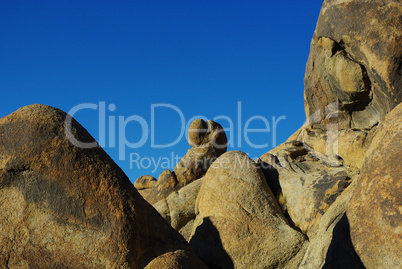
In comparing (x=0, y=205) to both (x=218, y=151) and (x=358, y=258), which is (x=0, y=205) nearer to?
(x=358, y=258)

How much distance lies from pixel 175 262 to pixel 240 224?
302 centimetres

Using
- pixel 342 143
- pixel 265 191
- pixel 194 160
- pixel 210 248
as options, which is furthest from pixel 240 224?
pixel 194 160

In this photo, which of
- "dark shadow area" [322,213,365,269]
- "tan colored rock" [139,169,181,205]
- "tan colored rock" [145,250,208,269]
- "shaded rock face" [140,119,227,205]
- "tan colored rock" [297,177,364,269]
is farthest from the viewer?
"shaded rock face" [140,119,227,205]

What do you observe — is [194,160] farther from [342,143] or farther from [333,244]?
[333,244]

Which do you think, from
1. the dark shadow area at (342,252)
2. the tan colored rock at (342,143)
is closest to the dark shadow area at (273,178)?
the tan colored rock at (342,143)

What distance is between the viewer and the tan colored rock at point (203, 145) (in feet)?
47.1

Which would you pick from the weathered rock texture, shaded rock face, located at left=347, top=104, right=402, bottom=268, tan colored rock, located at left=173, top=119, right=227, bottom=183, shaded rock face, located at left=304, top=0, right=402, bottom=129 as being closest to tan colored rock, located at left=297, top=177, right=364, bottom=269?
shaded rock face, located at left=347, top=104, right=402, bottom=268

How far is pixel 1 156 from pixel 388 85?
5608mm

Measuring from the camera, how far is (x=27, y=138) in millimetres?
5266

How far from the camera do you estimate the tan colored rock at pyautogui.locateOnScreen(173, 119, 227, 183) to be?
1437 cm

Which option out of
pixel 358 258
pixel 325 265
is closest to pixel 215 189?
pixel 325 265

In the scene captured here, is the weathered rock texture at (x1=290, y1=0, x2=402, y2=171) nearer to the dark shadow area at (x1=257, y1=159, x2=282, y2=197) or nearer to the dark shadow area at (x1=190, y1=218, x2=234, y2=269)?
the dark shadow area at (x1=257, y1=159, x2=282, y2=197)

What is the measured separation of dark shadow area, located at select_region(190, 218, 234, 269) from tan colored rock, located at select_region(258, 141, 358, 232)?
142 cm

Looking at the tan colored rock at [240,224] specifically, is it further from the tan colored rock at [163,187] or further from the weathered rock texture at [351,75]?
the tan colored rock at [163,187]
